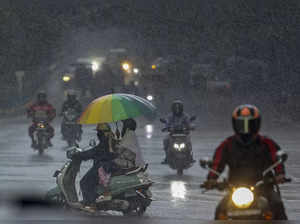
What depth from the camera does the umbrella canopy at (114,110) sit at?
1364cm

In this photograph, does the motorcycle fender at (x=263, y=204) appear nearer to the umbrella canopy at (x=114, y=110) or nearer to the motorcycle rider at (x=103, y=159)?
Result: the motorcycle rider at (x=103, y=159)

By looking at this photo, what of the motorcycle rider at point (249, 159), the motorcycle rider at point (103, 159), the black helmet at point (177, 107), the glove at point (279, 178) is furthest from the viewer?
the black helmet at point (177, 107)

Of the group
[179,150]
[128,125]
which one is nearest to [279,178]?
[128,125]

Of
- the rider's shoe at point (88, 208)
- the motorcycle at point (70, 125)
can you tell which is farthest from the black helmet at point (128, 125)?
the motorcycle at point (70, 125)

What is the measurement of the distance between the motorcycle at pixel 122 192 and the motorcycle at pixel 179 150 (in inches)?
270

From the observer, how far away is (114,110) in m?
13.8

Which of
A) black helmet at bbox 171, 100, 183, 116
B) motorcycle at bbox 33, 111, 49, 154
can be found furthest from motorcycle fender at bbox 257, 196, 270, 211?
motorcycle at bbox 33, 111, 49, 154

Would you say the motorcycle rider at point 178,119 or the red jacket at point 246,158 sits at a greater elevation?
the motorcycle rider at point 178,119

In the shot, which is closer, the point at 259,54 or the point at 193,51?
the point at 259,54

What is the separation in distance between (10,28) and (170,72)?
1353cm

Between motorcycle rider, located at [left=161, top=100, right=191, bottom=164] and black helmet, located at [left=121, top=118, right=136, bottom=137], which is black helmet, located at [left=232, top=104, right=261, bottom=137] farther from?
motorcycle rider, located at [left=161, top=100, right=191, bottom=164]

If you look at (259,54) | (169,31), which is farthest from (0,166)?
(169,31)

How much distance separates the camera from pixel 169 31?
130250 mm

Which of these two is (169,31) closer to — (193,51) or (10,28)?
(193,51)
